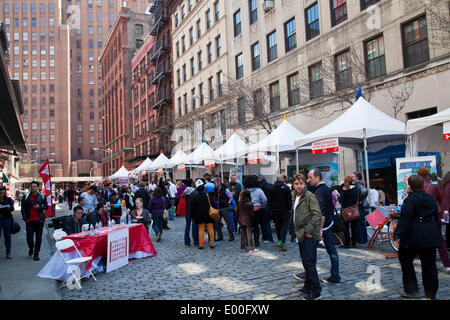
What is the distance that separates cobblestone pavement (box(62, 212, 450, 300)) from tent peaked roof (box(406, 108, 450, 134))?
3.15 m

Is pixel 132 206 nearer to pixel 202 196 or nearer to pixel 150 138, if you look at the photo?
pixel 202 196

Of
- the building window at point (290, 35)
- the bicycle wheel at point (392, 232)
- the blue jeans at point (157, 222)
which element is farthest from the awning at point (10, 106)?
the building window at point (290, 35)

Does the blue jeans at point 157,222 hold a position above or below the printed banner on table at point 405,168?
below

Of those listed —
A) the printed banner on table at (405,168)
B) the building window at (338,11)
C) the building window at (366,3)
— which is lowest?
the printed banner on table at (405,168)

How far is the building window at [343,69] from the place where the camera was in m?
17.6

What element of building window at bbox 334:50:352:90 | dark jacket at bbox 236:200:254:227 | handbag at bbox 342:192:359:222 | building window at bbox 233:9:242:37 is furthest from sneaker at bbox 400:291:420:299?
building window at bbox 233:9:242:37

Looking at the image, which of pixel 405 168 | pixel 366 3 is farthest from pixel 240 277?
pixel 366 3

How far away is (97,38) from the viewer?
11300cm

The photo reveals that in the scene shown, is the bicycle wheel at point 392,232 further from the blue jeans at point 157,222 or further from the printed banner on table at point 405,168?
the blue jeans at point 157,222

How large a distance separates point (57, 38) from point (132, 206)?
107838 mm

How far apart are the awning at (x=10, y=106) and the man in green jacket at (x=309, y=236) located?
7.29m

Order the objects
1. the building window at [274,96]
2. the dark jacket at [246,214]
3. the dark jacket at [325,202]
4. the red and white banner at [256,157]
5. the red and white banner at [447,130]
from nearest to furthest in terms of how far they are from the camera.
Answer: the dark jacket at [325,202] → the red and white banner at [447,130] → the dark jacket at [246,214] → the red and white banner at [256,157] → the building window at [274,96]

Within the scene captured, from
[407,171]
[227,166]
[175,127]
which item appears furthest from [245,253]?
[175,127]

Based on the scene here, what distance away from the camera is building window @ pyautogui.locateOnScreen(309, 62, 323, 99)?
790 inches
